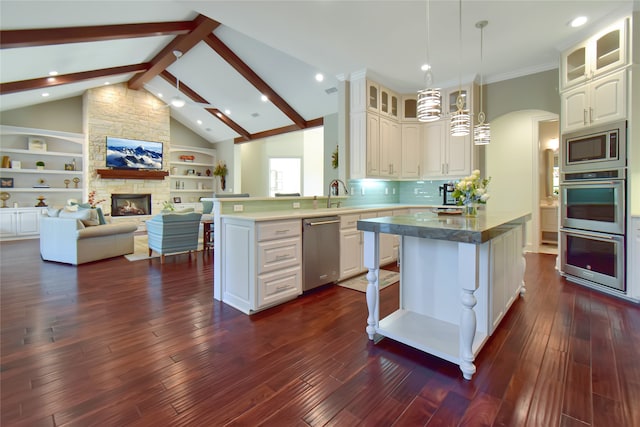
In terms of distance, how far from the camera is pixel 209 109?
9469 millimetres

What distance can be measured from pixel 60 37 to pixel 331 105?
199 inches

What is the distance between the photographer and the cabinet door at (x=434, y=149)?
5418mm

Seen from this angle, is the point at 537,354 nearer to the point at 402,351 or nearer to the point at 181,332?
the point at 402,351

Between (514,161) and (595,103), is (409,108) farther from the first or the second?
(595,103)

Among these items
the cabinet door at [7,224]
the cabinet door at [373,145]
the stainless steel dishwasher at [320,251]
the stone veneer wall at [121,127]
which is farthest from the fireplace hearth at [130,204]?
the stainless steel dishwasher at [320,251]

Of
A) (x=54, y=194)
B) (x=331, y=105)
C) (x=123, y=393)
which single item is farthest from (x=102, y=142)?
(x=123, y=393)

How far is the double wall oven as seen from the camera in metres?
3.27

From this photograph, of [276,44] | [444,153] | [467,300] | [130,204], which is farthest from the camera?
[130,204]

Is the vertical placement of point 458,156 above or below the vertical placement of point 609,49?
below

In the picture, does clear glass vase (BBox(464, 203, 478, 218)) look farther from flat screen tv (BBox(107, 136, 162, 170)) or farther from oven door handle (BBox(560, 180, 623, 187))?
flat screen tv (BBox(107, 136, 162, 170))

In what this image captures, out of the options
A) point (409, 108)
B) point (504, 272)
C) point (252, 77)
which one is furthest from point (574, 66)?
point (252, 77)

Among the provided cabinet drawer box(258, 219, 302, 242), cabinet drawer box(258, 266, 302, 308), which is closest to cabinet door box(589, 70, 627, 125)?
cabinet drawer box(258, 219, 302, 242)

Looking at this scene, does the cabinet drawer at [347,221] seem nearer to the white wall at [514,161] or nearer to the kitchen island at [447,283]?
the kitchen island at [447,283]

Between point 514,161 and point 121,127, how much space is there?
10088 millimetres
